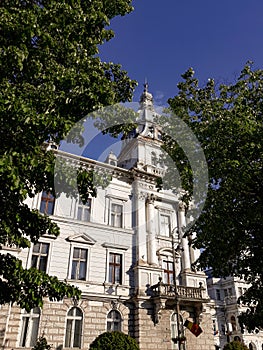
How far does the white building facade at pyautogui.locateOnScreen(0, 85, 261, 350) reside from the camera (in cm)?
1850

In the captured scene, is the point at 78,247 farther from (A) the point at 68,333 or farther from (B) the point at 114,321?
(B) the point at 114,321

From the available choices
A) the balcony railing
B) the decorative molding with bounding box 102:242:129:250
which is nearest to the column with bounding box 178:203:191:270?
the balcony railing

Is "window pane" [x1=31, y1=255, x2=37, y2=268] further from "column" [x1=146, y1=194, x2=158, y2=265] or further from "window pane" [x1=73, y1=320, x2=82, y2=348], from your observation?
"column" [x1=146, y1=194, x2=158, y2=265]

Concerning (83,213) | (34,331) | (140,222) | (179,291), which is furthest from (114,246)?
(34,331)

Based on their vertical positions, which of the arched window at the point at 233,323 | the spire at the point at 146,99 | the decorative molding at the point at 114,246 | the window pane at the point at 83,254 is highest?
the spire at the point at 146,99

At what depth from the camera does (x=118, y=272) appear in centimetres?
2231

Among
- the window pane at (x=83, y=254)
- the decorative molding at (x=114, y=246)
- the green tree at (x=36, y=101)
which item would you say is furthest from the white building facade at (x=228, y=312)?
the green tree at (x=36, y=101)

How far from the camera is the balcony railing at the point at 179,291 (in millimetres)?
21423

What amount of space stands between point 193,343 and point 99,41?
2167cm

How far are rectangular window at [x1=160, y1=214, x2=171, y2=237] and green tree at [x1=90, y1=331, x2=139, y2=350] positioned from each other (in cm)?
1069

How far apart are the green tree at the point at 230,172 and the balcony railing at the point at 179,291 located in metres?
8.46

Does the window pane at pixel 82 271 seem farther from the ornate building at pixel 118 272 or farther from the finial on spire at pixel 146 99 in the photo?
the finial on spire at pixel 146 99

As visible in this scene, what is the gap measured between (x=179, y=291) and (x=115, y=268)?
17.2ft

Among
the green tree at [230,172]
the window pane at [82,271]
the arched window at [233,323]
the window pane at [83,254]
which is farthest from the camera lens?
the arched window at [233,323]
